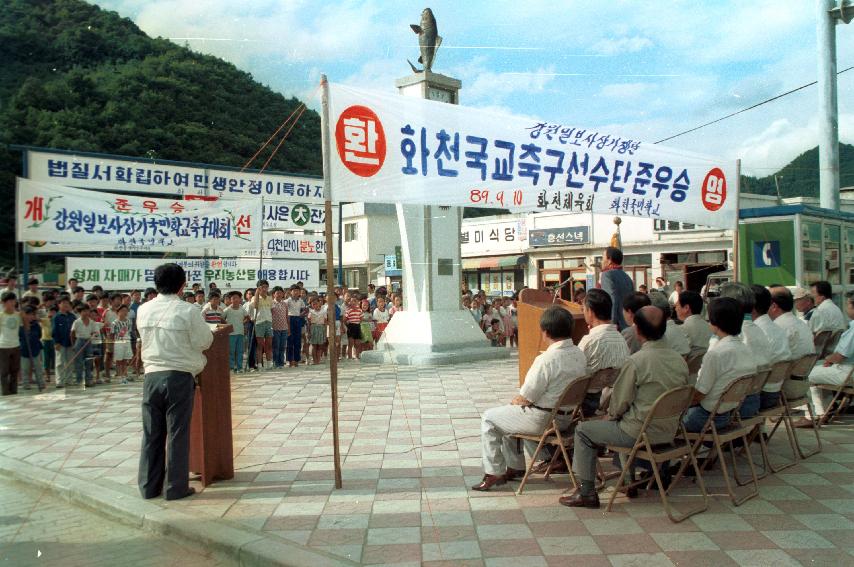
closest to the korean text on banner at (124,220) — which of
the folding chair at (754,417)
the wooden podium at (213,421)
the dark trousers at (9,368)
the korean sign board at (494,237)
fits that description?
the dark trousers at (9,368)

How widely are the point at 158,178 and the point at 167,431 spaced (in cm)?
1136

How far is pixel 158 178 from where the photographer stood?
14906 mm

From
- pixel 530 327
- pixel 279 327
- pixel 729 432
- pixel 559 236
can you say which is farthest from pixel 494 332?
pixel 559 236

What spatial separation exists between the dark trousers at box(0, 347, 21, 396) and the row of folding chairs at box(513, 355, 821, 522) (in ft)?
29.7

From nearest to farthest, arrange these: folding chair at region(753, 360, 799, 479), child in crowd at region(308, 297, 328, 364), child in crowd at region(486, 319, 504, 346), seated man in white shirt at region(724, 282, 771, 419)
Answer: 1. seated man in white shirt at region(724, 282, 771, 419)
2. folding chair at region(753, 360, 799, 479)
3. child in crowd at region(308, 297, 328, 364)
4. child in crowd at region(486, 319, 504, 346)

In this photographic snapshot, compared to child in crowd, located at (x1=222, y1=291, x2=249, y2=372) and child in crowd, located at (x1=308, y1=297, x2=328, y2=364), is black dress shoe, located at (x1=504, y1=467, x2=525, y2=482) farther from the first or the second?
child in crowd, located at (x1=308, y1=297, x2=328, y2=364)

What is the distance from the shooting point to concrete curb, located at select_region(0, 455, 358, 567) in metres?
3.71

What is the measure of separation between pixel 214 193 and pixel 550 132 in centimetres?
1129

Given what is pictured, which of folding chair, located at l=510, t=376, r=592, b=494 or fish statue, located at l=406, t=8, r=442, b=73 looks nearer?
folding chair, located at l=510, t=376, r=592, b=494

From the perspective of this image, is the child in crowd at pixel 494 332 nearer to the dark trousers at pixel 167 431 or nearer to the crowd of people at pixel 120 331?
the crowd of people at pixel 120 331

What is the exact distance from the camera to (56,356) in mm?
11211

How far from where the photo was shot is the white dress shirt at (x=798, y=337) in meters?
5.86

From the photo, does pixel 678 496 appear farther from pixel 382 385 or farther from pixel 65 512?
pixel 382 385

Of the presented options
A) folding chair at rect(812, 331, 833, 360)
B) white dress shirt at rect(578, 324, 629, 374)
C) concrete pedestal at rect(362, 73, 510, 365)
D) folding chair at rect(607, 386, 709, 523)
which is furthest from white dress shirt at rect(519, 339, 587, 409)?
concrete pedestal at rect(362, 73, 510, 365)
